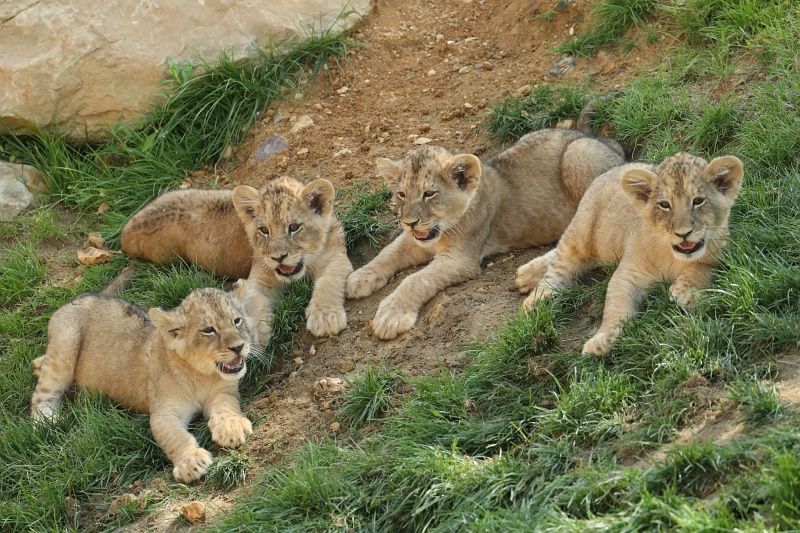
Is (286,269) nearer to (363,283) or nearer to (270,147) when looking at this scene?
(363,283)

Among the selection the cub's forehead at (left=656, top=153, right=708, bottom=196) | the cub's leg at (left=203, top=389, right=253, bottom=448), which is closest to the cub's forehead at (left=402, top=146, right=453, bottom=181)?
the cub's forehead at (left=656, top=153, right=708, bottom=196)

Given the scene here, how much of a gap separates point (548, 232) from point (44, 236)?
4.72 meters

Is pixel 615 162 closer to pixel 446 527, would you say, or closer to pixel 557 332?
pixel 557 332

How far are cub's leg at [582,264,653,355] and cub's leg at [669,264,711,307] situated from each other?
23 centimetres

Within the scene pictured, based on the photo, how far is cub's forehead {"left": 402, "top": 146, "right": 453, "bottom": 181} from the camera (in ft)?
25.6

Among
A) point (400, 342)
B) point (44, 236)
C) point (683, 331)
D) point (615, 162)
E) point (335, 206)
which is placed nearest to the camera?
point (683, 331)

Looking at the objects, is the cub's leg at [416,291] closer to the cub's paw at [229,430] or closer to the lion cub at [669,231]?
the lion cub at [669,231]

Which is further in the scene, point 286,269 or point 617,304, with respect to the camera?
point 286,269

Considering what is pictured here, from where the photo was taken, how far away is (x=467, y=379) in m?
6.28

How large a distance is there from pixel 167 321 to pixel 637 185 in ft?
10.7

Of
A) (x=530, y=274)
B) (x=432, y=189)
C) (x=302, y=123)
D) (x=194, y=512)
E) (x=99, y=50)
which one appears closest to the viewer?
(x=194, y=512)

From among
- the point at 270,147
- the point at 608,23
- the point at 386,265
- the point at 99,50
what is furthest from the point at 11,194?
the point at 608,23

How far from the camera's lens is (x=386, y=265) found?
809 centimetres

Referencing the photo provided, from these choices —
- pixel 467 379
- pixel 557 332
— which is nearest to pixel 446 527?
pixel 467 379
